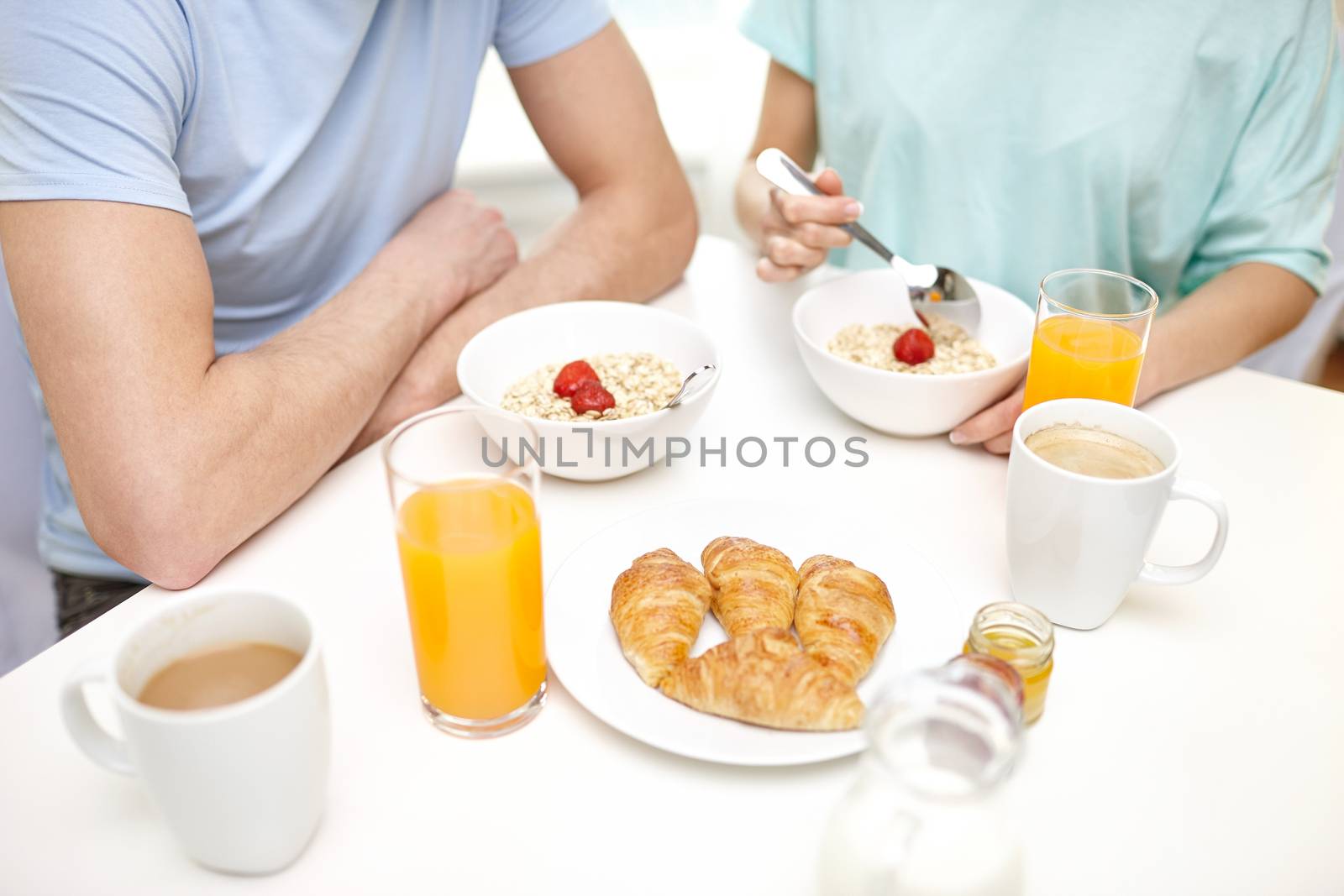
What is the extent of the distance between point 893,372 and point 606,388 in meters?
0.28

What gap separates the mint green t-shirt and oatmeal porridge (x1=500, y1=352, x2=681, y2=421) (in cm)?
60

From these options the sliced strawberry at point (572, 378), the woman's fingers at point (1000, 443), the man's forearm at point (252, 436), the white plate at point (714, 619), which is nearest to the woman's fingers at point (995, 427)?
the woman's fingers at point (1000, 443)

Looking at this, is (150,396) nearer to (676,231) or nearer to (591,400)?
(591,400)

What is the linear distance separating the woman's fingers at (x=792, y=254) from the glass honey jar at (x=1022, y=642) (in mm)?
584

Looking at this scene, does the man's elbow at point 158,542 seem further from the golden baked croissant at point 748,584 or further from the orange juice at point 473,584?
the golden baked croissant at point 748,584

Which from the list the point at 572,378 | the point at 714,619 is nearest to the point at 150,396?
the point at 572,378

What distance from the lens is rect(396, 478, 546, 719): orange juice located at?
25.1 inches

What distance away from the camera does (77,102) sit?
84 cm

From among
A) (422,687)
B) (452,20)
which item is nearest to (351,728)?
(422,687)

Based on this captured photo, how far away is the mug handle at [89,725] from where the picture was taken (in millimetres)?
566

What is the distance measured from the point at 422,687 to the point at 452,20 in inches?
35.4

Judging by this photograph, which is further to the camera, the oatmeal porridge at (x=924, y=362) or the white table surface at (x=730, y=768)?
the oatmeal porridge at (x=924, y=362)

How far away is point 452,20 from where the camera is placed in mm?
1272

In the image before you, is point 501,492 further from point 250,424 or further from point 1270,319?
point 1270,319
